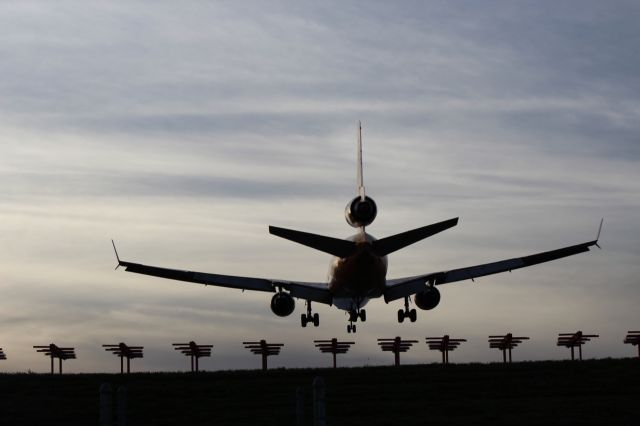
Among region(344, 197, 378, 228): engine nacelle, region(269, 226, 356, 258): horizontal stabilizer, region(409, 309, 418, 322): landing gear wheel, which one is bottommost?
region(409, 309, 418, 322): landing gear wheel

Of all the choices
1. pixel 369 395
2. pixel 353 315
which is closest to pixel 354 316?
pixel 353 315

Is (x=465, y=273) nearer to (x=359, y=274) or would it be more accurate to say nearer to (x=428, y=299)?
(x=428, y=299)

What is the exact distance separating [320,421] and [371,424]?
1364 cm

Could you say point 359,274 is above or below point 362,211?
below

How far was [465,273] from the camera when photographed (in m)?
69.6

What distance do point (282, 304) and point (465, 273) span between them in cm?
1105

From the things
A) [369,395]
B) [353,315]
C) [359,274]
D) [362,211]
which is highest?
[362,211]

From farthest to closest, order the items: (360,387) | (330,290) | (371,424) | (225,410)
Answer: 1. (330,290)
2. (360,387)
3. (225,410)
4. (371,424)

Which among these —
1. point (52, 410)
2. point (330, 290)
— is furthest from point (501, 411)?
point (330, 290)

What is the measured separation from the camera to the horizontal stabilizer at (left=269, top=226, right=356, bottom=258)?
55375 mm

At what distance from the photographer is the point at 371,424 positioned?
122ft

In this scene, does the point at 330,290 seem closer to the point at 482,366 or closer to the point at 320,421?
the point at 482,366

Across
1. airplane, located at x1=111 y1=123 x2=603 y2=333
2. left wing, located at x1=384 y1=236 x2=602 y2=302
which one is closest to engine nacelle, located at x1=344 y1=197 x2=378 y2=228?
airplane, located at x1=111 y1=123 x2=603 y2=333

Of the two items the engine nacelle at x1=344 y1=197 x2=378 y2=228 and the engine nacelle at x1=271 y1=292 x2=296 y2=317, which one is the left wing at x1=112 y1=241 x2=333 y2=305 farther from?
the engine nacelle at x1=344 y1=197 x2=378 y2=228
